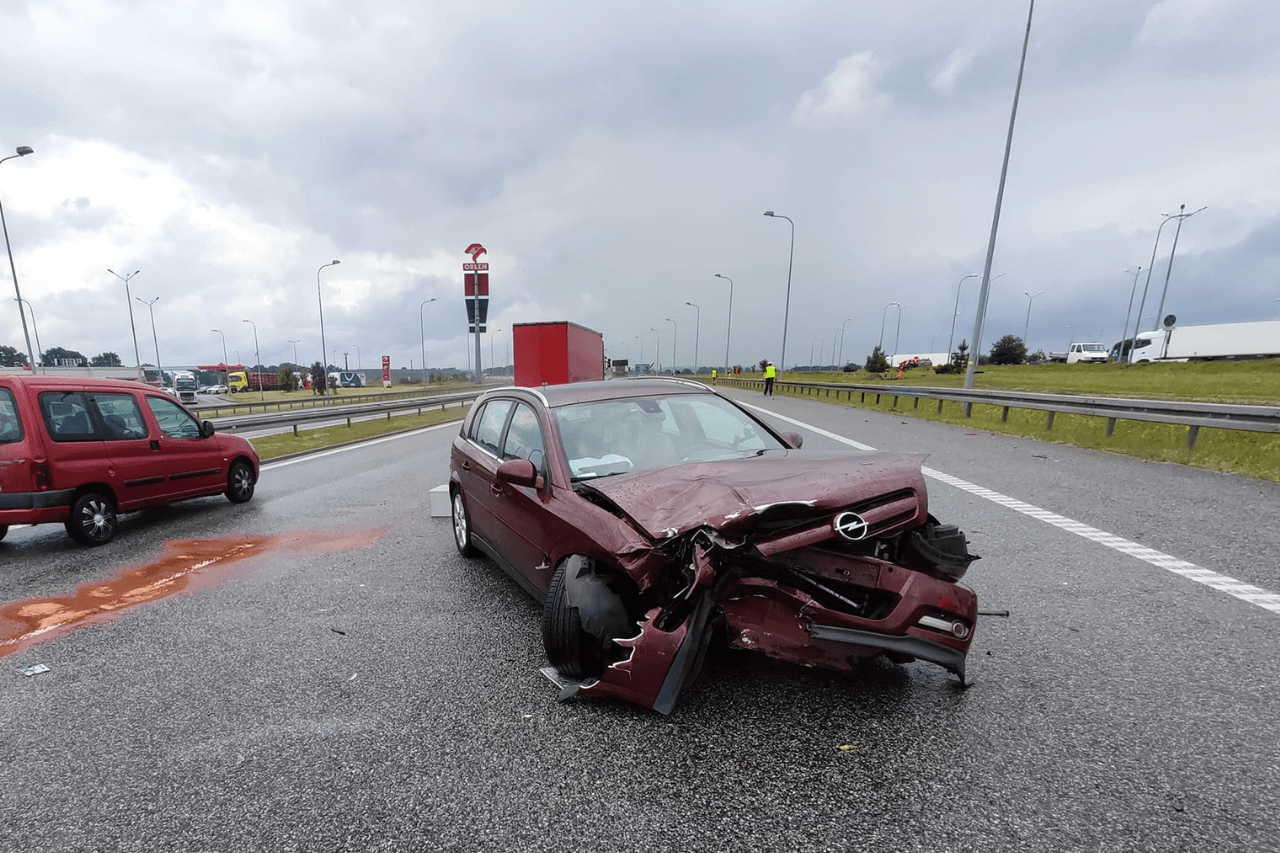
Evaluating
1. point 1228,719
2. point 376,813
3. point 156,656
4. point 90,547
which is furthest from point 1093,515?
point 90,547

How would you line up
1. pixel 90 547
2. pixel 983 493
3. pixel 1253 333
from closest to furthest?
1. pixel 90 547
2. pixel 983 493
3. pixel 1253 333

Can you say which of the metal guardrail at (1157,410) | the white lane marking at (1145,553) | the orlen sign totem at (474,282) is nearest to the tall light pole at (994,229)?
the metal guardrail at (1157,410)

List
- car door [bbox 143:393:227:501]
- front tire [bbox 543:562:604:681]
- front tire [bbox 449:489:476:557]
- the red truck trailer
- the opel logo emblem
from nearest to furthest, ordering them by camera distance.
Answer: the opel logo emblem, front tire [bbox 543:562:604:681], front tire [bbox 449:489:476:557], car door [bbox 143:393:227:501], the red truck trailer

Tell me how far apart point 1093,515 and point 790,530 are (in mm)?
5398

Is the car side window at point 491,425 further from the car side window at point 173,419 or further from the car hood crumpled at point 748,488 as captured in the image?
the car side window at point 173,419

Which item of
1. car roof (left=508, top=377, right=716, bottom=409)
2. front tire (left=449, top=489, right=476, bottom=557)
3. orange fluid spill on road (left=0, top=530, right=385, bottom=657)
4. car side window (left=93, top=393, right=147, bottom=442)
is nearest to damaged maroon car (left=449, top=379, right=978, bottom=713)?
car roof (left=508, top=377, right=716, bottom=409)

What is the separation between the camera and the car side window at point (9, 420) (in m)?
5.34

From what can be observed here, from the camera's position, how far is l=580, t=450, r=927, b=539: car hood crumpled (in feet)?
7.98

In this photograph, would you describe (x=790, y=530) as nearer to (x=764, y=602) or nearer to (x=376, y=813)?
(x=764, y=602)

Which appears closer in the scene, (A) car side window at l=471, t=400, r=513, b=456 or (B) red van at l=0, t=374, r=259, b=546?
(A) car side window at l=471, t=400, r=513, b=456

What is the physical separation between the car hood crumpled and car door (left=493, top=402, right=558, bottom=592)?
47 cm

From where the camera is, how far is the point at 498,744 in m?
2.49

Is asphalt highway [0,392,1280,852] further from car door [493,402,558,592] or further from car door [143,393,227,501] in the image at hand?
car door [143,393,227,501]

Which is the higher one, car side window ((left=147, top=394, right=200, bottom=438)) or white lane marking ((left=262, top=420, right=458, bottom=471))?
car side window ((left=147, top=394, right=200, bottom=438))
